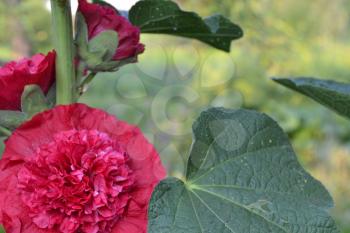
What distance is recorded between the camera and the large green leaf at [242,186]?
2.07 feet

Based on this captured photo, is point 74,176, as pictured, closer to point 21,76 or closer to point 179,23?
point 21,76

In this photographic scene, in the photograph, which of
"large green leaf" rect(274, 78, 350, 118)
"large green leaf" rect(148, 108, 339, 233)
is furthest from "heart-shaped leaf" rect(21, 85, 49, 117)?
"large green leaf" rect(274, 78, 350, 118)

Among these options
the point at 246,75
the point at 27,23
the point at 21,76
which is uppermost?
the point at 21,76

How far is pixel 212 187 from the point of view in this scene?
689 millimetres

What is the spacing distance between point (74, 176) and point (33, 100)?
0.10 metres

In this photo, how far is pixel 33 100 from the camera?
2.14 feet

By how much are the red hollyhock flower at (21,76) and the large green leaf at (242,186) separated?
18 centimetres

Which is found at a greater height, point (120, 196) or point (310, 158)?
point (120, 196)

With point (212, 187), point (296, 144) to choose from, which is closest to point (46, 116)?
point (212, 187)

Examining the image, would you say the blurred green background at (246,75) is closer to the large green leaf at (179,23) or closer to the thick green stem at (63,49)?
the large green leaf at (179,23)

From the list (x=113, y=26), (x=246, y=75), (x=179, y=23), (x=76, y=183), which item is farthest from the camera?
(x=246, y=75)

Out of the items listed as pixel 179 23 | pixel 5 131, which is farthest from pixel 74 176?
pixel 179 23

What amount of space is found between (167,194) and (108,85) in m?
7.53

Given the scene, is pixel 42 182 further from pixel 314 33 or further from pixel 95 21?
pixel 314 33
